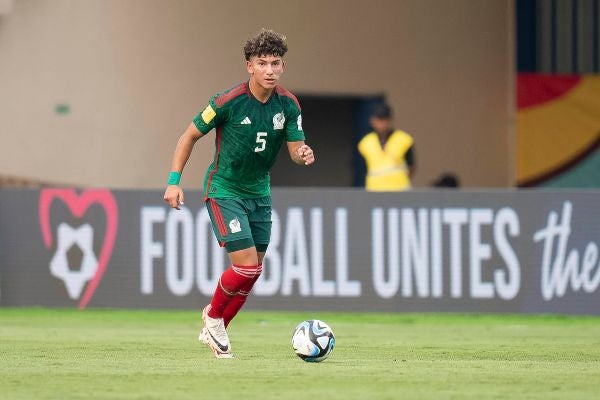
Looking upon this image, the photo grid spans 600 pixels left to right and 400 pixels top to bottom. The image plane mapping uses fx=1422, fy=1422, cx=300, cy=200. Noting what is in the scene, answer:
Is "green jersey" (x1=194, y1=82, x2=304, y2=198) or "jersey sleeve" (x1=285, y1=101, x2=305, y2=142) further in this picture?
"jersey sleeve" (x1=285, y1=101, x2=305, y2=142)

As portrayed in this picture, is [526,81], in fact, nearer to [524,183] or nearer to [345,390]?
[524,183]

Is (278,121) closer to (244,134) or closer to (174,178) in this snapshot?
(244,134)

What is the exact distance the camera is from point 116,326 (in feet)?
43.4

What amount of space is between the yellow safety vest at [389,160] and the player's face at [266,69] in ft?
22.8

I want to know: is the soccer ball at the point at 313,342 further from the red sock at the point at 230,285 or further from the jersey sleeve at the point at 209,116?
the jersey sleeve at the point at 209,116

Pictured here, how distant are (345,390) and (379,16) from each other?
1572 cm

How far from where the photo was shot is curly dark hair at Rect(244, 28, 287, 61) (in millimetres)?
9117

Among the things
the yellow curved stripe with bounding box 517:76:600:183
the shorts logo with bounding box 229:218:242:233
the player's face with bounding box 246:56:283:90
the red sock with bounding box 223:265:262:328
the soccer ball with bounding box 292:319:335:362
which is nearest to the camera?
the soccer ball with bounding box 292:319:335:362

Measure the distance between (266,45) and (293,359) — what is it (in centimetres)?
206

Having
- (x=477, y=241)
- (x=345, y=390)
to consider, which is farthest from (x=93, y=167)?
(x=345, y=390)

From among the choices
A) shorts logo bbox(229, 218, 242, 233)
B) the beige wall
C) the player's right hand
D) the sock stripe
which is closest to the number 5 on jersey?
shorts logo bbox(229, 218, 242, 233)

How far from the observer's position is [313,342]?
8922 millimetres

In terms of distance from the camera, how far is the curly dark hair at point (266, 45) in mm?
9117

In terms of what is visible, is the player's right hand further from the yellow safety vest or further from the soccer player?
the yellow safety vest
